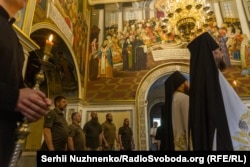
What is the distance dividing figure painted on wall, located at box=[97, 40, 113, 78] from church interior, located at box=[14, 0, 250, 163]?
45 millimetres

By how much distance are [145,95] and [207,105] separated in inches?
299

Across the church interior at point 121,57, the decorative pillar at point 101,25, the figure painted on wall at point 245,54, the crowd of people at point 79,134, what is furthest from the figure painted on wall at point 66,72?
the figure painted on wall at point 245,54

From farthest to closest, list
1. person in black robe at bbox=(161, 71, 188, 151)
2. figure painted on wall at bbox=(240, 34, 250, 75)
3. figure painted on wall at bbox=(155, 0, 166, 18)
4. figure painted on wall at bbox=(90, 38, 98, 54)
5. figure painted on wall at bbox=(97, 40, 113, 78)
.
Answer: figure painted on wall at bbox=(155, 0, 166, 18) < figure painted on wall at bbox=(90, 38, 98, 54) < figure painted on wall at bbox=(97, 40, 113, 78) < figure painted on wall at bbox=(240, 34, 250, 75) < person in black robe at bbox=(161, 71, 188, 151)

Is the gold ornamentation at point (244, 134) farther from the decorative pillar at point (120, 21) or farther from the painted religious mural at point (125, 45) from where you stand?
the decorative pillar at point (120, 21)

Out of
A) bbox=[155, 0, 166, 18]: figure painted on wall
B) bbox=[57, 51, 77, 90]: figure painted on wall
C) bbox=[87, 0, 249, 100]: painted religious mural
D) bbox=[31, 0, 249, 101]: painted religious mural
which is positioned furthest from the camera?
bbox=[155, 0, 166, 18]: figure painted on wall

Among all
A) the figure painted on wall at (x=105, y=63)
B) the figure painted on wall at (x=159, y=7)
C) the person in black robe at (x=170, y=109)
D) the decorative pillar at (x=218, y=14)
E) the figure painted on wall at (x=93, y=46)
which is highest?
the figure painted on wall at (x=159, y=7)

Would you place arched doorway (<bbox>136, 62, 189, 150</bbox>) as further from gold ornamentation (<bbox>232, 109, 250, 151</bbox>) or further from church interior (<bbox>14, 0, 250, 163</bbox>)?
gold ornamentation (<bbox>232, 109, 250, 151</bbox>)

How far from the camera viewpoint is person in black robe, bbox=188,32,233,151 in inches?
66.2

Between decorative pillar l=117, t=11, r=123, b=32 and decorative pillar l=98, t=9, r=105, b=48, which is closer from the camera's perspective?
decorative pillar l=98, t=9, r=105, b=48

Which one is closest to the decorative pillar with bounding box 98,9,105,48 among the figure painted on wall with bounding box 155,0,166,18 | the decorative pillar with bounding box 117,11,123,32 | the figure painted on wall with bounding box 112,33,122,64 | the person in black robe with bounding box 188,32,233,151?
the figure painted on wall with bounding box 112,33,122,64

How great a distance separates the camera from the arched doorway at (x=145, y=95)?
8914 mm

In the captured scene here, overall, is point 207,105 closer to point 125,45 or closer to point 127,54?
point 127,54

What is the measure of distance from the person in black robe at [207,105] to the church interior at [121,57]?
5.77 meters

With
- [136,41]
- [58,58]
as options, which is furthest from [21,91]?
[136,41]
